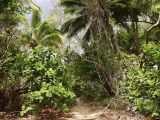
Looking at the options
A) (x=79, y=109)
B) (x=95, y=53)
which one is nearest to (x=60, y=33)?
(x=95, y=53)

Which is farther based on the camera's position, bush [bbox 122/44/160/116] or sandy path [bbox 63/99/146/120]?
sandy path [bbox 63/99/146/120]

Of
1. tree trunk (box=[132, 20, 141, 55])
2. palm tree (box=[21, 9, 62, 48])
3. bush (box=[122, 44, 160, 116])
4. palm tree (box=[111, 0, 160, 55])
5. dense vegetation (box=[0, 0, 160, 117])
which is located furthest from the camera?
palm tree (box=[21, 9, 62, 48])

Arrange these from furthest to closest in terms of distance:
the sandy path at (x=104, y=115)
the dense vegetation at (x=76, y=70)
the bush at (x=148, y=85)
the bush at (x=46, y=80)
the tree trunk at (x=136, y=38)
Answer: the tree trunk at (x=136, y=38), the sandy path at (x=104, y=115), the bush at (x=46, y=80), the dense vegetation at (x=76, y=70), the bush at (x=148, y=85)

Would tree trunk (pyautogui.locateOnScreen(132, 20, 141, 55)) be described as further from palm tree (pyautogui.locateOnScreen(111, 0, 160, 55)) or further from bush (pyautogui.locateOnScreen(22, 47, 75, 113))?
bush (pyautogui.locateOnScreen(22, 47, 75, 113))

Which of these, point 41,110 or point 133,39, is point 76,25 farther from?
point 41,110

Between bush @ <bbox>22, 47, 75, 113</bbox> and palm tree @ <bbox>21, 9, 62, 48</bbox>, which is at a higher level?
palm tree @ <bbox>21, 9, 62, 48</bbox>

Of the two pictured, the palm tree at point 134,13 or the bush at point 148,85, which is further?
the palm tree at point 134,13

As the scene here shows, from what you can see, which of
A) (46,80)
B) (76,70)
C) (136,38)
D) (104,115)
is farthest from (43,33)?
(46,80)

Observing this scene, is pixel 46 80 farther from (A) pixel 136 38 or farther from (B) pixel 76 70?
(A) pixel 136 38

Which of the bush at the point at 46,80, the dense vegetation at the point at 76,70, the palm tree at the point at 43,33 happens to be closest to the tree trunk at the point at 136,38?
the dense vegetation at the point at 76,70

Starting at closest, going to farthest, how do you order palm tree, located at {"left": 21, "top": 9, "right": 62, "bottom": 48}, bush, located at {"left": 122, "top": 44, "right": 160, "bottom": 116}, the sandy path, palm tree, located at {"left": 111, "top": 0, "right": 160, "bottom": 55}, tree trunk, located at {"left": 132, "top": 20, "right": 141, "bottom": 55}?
bush, located at {"left": 122, "top": 44, "right": 160, "bottom": 116} → the sandy path → palm tree, located at {"left": 111, "top": 0, "right": 160, "bottom": 55} → tree trunk, located at {"left": 132, "top": 20, "right": 141, "bottom": 55} → palm tree, located at {"left": 21, "top": 9, "right": 62, "bottom": 48}

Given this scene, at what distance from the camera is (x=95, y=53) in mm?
17547

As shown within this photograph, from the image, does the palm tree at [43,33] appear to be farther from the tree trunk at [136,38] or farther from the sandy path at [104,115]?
the sandy path at [104,115]

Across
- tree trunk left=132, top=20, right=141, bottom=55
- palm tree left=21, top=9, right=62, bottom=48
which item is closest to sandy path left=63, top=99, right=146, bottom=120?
tree trunk left=132, top=20, right=141, bottom=55
